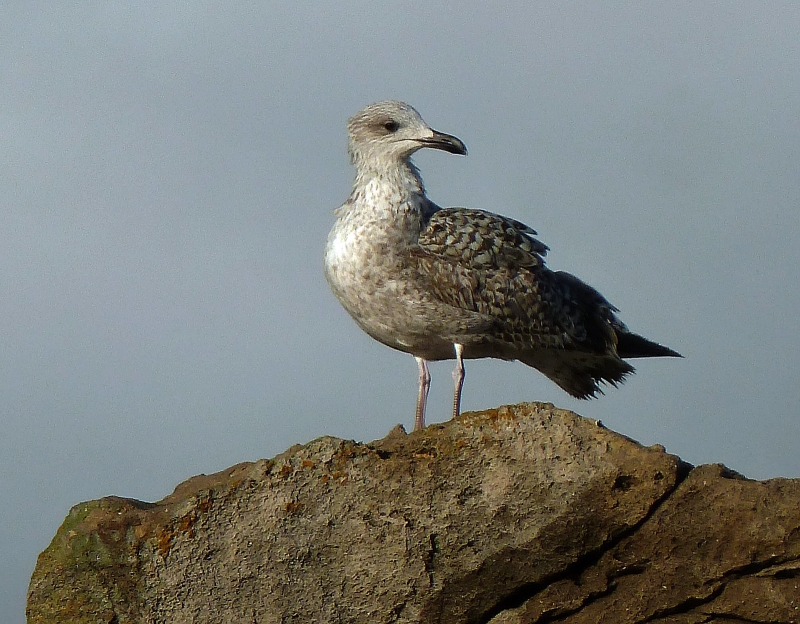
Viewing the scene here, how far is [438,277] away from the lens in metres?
9.21

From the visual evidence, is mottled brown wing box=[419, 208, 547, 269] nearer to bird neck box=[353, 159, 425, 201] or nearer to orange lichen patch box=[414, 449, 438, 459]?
bird neck box=[353, 159, 425, 201]

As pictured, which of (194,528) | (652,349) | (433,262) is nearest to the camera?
(194,528)

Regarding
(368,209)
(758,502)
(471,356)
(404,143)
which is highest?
(404,143)

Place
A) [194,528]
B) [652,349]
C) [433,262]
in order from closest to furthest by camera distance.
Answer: [194,528]
[433,262]
[652,349]

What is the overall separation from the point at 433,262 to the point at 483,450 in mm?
2897

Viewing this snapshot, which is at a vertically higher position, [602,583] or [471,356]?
[471,356]

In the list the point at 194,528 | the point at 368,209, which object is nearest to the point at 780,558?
the point at 194,528

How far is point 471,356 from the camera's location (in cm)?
972

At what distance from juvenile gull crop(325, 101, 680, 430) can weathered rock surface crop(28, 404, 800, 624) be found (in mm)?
2552

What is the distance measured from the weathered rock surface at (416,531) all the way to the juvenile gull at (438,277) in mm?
2552

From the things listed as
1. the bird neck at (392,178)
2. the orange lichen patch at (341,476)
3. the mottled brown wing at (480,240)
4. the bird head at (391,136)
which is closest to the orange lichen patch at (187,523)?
the orange lichen patch at (341,476)

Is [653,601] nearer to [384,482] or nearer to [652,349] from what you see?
[384,482]

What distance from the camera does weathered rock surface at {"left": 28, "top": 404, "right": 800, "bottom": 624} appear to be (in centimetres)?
658

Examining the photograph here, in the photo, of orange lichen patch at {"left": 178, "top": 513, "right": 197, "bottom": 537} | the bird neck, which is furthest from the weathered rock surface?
the bird neck
